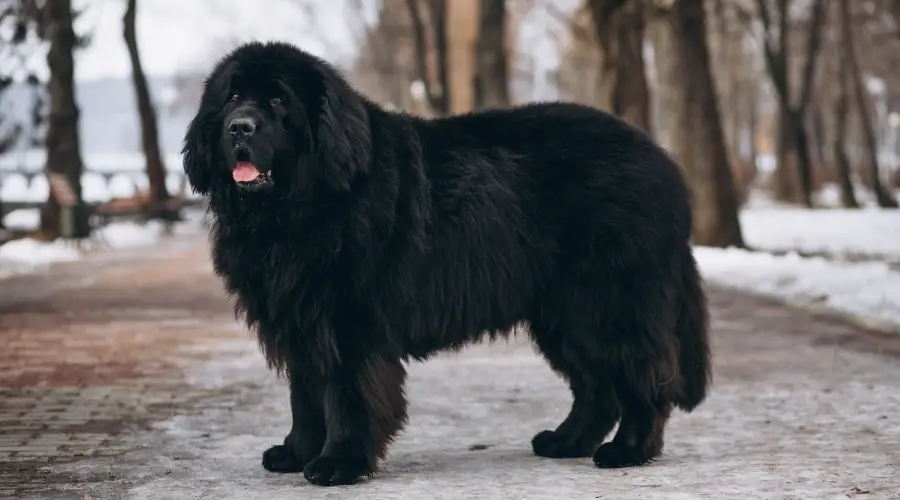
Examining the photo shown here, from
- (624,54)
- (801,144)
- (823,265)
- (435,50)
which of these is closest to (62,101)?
(624,54)

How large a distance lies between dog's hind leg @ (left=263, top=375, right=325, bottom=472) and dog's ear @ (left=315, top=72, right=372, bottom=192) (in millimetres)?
879

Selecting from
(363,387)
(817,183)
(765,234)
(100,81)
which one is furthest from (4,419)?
(100,81)

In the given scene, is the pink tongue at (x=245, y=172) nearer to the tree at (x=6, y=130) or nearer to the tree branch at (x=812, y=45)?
the tree at (x=6, y=130)

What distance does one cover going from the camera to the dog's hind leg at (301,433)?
602cm

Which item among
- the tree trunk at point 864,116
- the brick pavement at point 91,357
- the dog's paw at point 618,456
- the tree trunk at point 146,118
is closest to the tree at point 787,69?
the tree trunk at point 864,116

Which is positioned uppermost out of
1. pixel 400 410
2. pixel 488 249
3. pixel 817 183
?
pixel 488 249

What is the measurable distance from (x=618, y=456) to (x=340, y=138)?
1.82 meters

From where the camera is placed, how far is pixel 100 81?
161 m

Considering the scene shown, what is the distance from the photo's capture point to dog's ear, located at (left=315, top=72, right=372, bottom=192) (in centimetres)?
575

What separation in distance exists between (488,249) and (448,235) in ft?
0.62

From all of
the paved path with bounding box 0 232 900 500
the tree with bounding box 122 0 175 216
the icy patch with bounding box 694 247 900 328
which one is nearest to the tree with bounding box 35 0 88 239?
the tree with bounding box 122 0 175 216

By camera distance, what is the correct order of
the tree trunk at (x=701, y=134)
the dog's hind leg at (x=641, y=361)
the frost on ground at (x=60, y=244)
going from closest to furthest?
the dog's hind leg at (x=641, y=361), the frost on ground at (x=60, y=244), the tree trunk at (x=701, y=134)

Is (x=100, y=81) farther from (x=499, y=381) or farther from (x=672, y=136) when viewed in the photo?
(x=499, y=381)

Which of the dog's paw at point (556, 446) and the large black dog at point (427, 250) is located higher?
the large black dog at point (427, 250)
